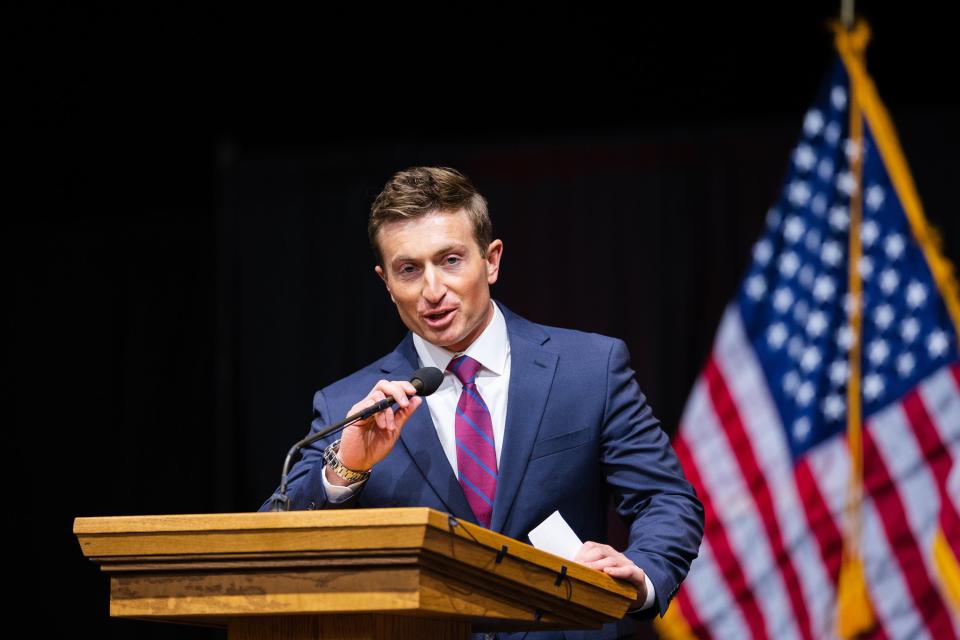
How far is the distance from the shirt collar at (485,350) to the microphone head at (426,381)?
0.41 m

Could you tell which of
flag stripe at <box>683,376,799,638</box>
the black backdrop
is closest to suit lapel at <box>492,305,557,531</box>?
flag stripe at <box>683,376,799,638</box>

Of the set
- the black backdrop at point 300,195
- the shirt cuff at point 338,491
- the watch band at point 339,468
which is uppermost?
the black backdrop at point 300,195

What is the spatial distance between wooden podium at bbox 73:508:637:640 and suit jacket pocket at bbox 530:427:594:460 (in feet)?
1.56

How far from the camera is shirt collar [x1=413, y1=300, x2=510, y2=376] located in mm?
2562

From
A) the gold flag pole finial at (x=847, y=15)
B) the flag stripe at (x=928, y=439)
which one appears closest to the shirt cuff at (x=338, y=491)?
the flag stripe at (x=928, y=439)

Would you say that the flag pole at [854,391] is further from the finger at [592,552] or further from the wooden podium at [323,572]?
the wooden podium at [323,572]

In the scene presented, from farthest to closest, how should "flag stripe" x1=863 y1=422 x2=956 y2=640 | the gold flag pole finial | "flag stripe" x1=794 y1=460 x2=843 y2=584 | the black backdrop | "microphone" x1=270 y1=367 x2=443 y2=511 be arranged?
the black backdrop → the gold flag pole finial → "flag stripe" x1=794 y1=460 x2=843 y2=584 → "flag stripe" x1=863 y1=422 x2=956 y2=640 → "microphone" x1=270 y1=367 x2=443 y2=511

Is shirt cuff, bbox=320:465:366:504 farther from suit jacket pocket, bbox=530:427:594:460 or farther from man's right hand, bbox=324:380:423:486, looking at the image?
suit jacket pocket, bbox=530:427:594:460

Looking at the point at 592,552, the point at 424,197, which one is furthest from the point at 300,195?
the point at 592,552

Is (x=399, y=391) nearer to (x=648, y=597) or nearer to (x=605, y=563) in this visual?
(x=605, y=563)

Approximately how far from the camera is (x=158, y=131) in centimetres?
593

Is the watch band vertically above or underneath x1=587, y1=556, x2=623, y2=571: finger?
above

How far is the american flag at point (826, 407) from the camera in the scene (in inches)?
179

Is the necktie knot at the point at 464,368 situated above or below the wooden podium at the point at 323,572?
above
